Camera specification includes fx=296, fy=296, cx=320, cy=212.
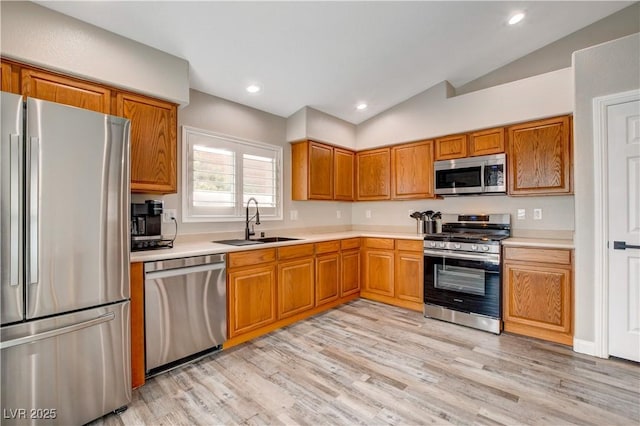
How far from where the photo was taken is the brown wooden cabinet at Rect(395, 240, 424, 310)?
366cm

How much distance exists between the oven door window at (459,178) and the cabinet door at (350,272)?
147 centimetres

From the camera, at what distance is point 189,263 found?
243cm

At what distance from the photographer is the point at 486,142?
3.49 m

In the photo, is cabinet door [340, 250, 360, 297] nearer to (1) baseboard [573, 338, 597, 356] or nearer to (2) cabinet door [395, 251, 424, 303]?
(2) cabinet door [395, 251, 424, 303]

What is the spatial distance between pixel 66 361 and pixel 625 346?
405 centimetres

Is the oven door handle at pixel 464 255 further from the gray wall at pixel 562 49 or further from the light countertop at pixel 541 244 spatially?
the gray wall at pixel 562 49

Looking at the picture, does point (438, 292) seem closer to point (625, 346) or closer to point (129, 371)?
point (625, 346)

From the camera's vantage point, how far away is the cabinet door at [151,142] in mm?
2430

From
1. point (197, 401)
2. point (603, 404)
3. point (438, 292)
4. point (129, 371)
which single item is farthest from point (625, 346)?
point (129, 371)

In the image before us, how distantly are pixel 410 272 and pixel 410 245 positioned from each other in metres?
0.34

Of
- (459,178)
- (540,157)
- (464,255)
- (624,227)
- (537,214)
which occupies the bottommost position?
(464,255)

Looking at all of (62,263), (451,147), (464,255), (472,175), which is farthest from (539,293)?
(62,263)

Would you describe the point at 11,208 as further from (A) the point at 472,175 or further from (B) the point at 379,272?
(A) the point at 472,175

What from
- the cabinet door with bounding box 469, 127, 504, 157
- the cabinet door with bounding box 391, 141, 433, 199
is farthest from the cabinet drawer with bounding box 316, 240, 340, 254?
A: the cabinet door with bounding box 469, 127, 504, 157
